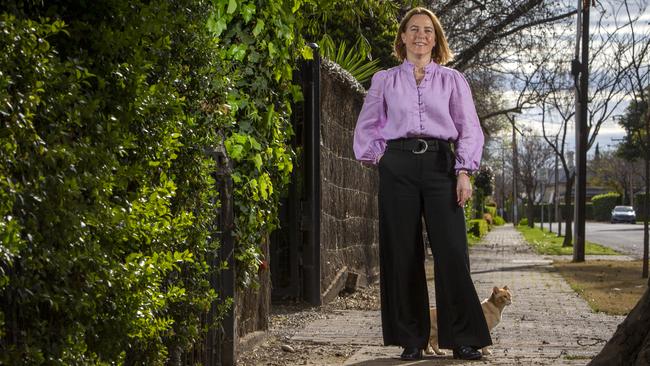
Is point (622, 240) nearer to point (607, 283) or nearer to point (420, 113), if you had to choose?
point (607, 283)

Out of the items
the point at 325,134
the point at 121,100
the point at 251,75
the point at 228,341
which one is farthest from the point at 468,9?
the point at 121,100

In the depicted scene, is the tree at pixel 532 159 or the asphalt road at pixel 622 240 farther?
the tree at pixel 532 159

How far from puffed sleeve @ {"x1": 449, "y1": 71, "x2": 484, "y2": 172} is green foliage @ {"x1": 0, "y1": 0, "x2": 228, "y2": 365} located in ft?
5.75

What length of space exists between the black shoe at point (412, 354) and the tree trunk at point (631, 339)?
5.11 feet

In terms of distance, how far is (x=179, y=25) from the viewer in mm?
4566

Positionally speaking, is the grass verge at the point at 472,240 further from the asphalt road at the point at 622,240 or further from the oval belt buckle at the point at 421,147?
the oval belt buckle at the point at 421,147

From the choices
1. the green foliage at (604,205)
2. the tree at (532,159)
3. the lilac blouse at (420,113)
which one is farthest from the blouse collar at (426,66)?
the green foliage at (604,205)

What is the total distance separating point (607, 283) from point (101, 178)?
1247 centimetres

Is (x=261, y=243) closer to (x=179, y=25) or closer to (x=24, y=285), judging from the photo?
(x=179, y=25)

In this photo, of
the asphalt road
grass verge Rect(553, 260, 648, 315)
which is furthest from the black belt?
the asphalt road

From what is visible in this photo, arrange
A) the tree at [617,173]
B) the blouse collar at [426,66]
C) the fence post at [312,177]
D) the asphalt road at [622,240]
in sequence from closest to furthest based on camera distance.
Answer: the blouse collar at [426,66] → the fence post at [312,177] → the asphalt road at [622,240] → the tree at [617,173]

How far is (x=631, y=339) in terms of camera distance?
481 cm

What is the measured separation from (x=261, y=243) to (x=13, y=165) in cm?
427

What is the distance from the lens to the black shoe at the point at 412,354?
6.29 metres
